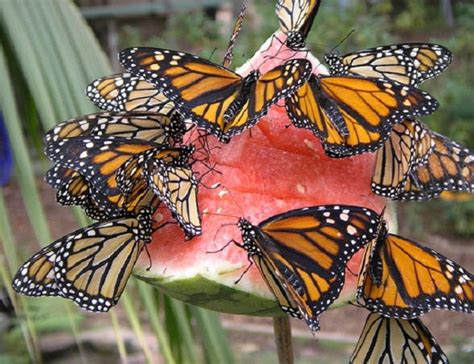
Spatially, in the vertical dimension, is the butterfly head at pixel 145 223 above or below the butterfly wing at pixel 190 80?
below

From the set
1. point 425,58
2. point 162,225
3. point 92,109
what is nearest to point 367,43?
point 92,109

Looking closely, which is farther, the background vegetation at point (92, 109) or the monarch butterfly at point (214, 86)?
the background vegetation at point (92, 109)

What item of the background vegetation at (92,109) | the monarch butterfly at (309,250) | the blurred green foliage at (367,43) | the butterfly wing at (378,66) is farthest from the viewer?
the blurred green foliage at (367,43)

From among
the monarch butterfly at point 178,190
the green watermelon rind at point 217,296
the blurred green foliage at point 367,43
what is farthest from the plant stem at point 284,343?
the blurred green foliage at point 367,43

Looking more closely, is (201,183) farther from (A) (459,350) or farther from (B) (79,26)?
(A) (459,350)

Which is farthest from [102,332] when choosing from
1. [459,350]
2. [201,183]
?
[201,183]

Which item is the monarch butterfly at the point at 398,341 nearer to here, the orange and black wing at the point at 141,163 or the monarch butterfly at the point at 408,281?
the monarch butterfly at the point at 408,281
